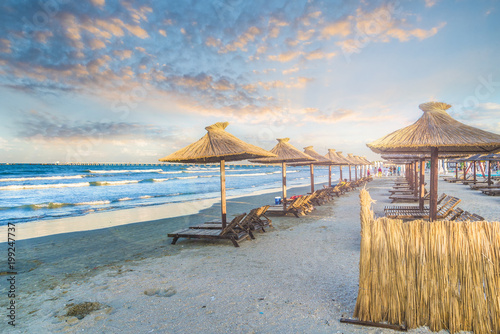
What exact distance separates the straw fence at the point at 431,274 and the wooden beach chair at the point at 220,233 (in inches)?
143

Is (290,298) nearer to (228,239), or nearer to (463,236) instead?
(463,236)

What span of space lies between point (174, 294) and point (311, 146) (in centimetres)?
1191

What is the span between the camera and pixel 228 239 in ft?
21.5

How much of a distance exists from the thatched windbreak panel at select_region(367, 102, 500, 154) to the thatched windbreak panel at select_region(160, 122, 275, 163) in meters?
2.82

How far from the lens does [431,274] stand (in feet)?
→ 9.14

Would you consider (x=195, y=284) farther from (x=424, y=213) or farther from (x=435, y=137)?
(x=424, y=213)

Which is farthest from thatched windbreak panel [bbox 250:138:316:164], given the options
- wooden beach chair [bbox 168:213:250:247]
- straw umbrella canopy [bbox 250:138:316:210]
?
wooden beach chair [bbox 168:213:250:247]

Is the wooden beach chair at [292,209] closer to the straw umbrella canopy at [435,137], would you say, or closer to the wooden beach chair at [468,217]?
the straw umbrella canopy at [435,137]

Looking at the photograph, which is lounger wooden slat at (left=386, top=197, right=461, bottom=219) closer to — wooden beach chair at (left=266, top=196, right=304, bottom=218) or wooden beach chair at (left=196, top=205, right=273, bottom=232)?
wooden beach chair at (left=266, top=196, right=304, bottom=218)

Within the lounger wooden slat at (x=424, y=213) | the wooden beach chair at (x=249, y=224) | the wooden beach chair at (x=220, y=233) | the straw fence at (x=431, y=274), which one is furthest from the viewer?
the lounger wooden slat at (x=424, y=213)

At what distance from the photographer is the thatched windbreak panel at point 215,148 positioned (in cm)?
624

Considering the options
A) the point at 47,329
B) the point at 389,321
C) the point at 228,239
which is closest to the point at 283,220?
the point at 228,239

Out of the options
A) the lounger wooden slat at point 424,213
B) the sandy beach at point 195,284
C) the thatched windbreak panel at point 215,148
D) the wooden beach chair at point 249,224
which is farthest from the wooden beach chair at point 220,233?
the lounger wooden slat at point 424,213

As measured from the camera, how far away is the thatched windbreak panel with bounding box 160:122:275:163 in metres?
6.24
